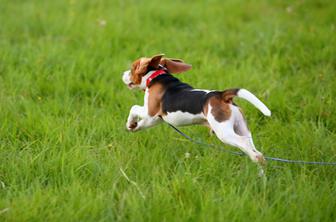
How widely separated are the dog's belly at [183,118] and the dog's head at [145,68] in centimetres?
48

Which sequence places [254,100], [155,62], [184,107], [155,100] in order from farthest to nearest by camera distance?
[155,62] → [155,100] → [184,107] → [254,100]

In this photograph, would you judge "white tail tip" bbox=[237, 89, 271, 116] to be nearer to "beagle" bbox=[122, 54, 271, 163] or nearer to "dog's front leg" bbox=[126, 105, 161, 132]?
"beagle" bbox=[122, 54, 271, 163]

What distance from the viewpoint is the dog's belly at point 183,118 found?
4000 mm

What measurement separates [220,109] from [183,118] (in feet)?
1.25

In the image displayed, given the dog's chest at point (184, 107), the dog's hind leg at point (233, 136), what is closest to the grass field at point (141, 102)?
the dog's hind leg at point (233, 136)

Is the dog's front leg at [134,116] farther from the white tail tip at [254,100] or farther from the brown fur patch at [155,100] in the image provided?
the white tail tip at [254,100]

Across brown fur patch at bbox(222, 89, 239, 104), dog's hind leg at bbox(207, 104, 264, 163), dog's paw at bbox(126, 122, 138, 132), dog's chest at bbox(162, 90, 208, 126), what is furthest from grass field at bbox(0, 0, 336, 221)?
brown fur patch at bbox(222, 89, 239, 104)

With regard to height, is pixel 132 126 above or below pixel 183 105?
below

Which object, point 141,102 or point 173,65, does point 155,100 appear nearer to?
point 173,65

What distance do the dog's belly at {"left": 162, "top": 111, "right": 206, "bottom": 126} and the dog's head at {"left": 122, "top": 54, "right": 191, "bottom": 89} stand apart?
0.48 meters

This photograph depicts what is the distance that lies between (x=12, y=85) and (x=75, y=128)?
Answer: 120cm

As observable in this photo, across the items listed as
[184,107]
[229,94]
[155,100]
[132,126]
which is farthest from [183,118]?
[132,126]

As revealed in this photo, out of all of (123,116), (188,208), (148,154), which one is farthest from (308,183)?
(123,116)

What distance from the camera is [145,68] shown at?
4402 millimetres
